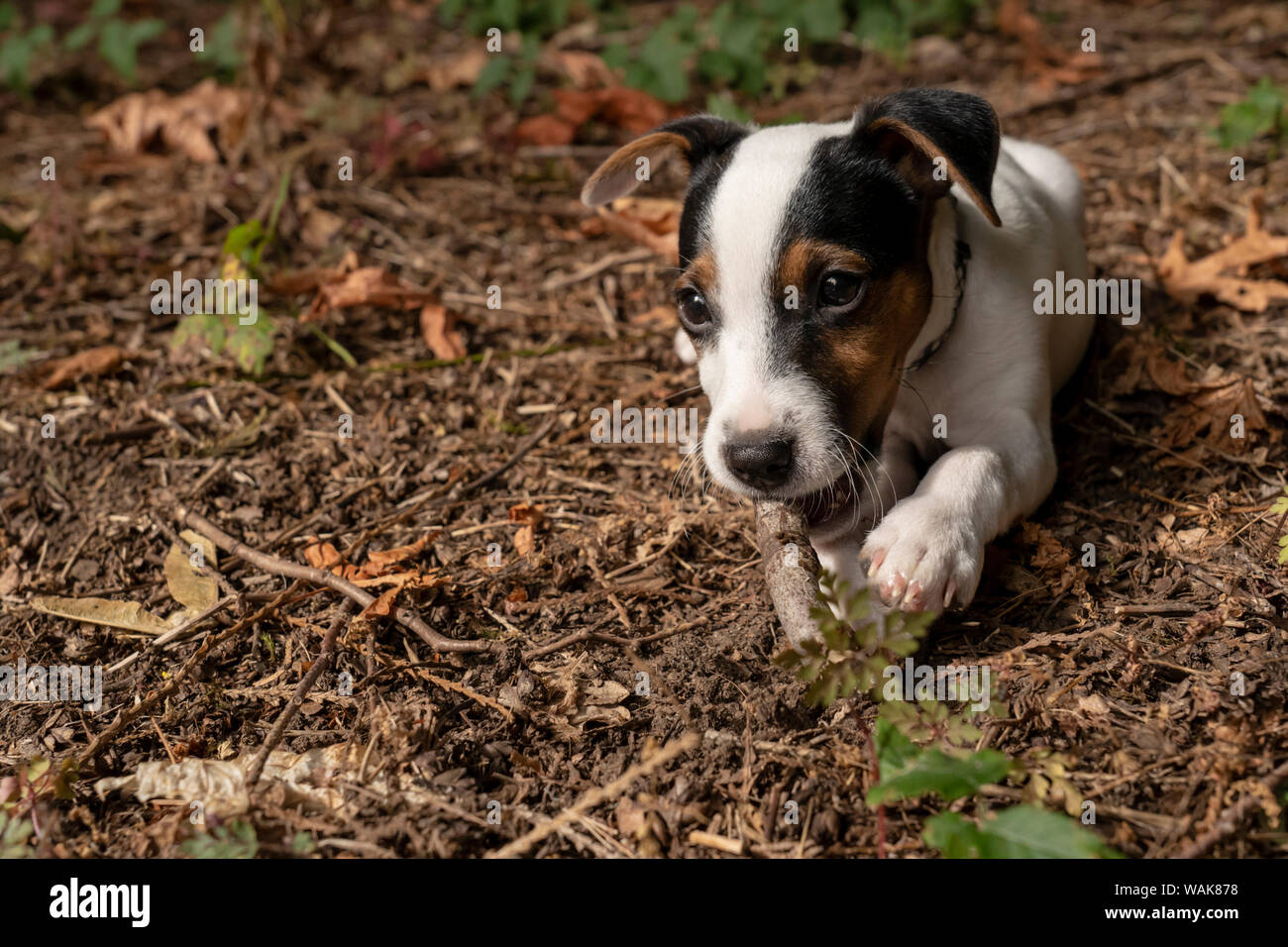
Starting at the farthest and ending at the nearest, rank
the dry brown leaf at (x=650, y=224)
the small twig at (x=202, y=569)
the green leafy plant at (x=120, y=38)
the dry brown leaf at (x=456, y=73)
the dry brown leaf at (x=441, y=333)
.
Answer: the dry brown leaf at (x=456, y=73) < the green leafy plant at (x=120, y=38) < the dry brown leaf at (x=650, y=224) < the dry brown leaf at (x=441, y=333) < the small twig at (x=202, y=569)

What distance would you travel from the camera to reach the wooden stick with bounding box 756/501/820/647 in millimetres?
2893

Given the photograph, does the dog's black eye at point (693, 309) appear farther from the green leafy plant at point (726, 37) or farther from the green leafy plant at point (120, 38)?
the green leafy plant at point (120, 38)

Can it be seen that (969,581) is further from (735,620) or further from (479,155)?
(479,155)

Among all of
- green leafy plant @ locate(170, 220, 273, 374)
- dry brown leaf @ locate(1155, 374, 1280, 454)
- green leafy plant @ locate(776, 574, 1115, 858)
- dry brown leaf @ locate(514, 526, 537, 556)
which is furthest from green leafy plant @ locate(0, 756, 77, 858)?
dry brown leaf @ locate(1155, 374, 1280, 454)

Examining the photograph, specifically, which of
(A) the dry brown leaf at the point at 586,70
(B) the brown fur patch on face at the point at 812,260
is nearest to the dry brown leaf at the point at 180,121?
(A) the dry brown leaf at the point at 586,70

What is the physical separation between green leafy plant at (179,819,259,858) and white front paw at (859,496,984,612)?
1691 mm

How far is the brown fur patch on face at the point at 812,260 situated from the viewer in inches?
122

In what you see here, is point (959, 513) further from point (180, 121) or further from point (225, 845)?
point (180, 121)

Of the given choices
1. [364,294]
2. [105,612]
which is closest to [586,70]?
[364,294]

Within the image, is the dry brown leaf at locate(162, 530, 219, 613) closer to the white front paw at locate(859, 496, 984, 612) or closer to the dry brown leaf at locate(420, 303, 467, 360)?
the dry brown leaf at locate(420, 303, 467, 360)

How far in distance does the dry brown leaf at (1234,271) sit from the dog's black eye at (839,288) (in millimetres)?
2181

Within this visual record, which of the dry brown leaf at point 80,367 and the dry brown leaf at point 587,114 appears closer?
the dry brown leaf at point 80,367

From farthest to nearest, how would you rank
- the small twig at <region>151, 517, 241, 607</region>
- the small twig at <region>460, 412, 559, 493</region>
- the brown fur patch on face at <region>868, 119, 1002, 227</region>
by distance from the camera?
the small twig at <region>460, 412, 559, 493</region>, the small twig at <region>151, 517, 241, 607</region>, the brown fur patch on face at <region>868, 119, 1002, 227</region>
